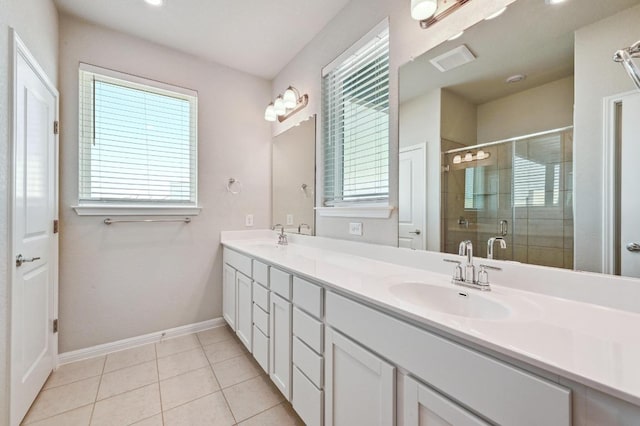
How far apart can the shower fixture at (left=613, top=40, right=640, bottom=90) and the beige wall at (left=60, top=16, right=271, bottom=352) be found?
8.44 feet

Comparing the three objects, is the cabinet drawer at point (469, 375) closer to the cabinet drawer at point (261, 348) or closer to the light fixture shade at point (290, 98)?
the cabinet drawer at point (261, 348)

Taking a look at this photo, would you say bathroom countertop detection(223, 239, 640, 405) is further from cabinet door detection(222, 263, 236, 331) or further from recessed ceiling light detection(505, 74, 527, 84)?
cabinet door detection(222, 263, 236, 331)

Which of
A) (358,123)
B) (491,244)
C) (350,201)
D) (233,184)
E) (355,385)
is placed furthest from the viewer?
(233,184)

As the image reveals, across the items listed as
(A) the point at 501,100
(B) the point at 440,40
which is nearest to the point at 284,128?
(B) the point at 440,40

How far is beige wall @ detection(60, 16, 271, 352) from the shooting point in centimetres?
205

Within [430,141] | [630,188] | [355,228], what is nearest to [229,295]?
[355,228]

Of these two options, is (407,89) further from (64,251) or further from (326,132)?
(64,251)

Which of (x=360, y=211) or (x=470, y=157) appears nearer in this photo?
(x=470, y=157)

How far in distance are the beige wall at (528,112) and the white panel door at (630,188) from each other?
0.47ft

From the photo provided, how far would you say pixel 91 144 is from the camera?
2.13 m

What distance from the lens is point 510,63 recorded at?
3.71 ft

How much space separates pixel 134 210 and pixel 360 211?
1836 mm

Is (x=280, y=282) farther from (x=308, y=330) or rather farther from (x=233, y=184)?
(x=233, y=184)

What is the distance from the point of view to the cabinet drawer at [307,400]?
48.0 inches
